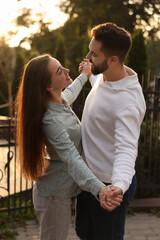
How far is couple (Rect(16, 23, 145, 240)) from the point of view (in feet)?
6.74

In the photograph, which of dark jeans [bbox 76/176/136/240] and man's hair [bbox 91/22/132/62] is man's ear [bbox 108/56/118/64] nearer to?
man's hair [bbox 91/22/132/62]

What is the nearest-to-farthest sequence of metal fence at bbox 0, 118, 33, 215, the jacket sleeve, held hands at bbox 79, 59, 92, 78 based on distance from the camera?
the jacket sleeve < held hands at bbox 79, 59, 92, 78 < metal fence at bbox 0, 118, 33, 215

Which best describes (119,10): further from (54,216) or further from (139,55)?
(54,216)

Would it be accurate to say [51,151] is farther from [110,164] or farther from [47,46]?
[47,46]

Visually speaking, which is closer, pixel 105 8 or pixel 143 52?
pixel 143 52

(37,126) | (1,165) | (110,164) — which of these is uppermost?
(37,126)

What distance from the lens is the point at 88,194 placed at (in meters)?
2.33

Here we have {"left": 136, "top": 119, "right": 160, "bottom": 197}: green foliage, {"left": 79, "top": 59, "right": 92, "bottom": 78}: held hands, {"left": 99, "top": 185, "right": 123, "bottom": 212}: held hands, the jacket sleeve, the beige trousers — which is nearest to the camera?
{"left": 99, "top": 185, "right": 123, "bottom": 212}: held hands

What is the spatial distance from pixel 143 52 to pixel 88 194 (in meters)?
5.54

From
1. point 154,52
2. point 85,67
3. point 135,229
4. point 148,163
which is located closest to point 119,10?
point 154,52

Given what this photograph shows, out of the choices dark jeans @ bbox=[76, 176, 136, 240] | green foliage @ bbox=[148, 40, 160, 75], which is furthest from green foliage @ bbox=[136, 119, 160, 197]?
green foliage @ bbox=[148, 40, 160, 75]

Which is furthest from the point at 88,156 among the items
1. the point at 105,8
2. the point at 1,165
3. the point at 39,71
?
the point at 105,8

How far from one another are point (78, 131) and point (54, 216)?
0.57m

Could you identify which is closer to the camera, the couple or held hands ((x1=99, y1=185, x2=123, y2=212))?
held hands ((x1=99, y1=185, x2=123, y2=212))
